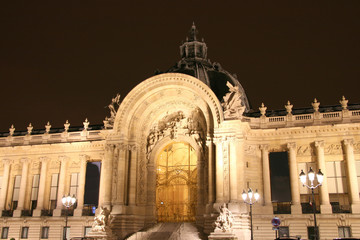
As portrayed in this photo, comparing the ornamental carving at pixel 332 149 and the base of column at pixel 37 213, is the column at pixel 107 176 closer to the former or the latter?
the base of column at pixel 37 213

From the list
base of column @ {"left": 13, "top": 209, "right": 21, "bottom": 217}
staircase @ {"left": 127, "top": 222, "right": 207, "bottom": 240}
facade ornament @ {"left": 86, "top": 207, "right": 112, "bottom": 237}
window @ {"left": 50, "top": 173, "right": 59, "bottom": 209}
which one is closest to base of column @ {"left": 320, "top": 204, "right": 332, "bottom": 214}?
staircase @ {"left": 127, "top": 222, "right": 207, "bottom": 240}

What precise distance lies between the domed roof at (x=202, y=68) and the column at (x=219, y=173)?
227 inches

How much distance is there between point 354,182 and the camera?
92.8ft

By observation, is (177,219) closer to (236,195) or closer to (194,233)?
(194,233)

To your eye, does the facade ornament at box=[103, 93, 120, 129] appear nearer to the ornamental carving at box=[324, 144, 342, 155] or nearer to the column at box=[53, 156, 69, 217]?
the column at box=[53, 156, 69, 217]

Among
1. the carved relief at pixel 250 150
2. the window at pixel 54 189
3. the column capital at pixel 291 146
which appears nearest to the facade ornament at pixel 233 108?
the carved relief at pixel 250 150

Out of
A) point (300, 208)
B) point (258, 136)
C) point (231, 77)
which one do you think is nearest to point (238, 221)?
point (300, 208)

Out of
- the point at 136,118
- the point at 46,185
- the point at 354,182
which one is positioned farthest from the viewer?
the point at 46,185

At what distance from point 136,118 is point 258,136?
10016 millimetres

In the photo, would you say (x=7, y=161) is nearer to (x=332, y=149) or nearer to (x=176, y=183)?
(x=176, y=183)

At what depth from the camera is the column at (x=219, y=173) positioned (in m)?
27.6

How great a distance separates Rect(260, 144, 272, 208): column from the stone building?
0.25 ft

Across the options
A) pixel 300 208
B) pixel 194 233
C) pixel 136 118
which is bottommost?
pixel 194 233

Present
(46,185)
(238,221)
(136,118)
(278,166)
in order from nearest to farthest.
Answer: (238,221), (278,166), (136,118), (46,185)
